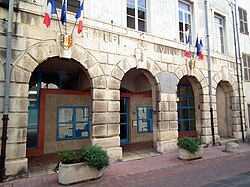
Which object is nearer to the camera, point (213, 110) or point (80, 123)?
Answer: point (80, 123)

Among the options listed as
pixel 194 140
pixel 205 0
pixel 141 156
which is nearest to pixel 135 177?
pixel 141 156

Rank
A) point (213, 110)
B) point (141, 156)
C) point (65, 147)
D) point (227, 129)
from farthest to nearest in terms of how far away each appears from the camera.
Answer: point (227, 129) → point (213, 110) → point (65, 147) → point (141, 156)

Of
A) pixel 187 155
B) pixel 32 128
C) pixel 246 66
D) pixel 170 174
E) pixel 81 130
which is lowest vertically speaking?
pixel 170 174

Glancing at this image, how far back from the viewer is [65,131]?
30.2 feet

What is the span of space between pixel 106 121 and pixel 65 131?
3282 millimetres

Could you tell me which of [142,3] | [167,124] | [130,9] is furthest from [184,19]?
[167,124]

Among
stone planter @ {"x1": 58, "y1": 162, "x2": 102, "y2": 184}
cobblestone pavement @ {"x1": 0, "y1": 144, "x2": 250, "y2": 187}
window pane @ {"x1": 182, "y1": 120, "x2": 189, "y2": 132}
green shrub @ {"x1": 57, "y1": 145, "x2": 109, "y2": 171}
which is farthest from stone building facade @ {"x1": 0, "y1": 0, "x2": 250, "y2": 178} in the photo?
stone planter @ {"x1": 58, "y1": 162, "x2": 102, "y2": 184}

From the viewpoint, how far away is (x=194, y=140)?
24.5ft

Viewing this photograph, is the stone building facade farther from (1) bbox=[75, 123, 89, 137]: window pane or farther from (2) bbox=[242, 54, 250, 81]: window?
(2) bbox=[242, 54, 250, 81]: window

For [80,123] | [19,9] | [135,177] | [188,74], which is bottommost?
[135,177]

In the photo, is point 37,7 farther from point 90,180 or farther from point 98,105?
point 90,180

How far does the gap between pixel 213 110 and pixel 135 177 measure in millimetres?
7105

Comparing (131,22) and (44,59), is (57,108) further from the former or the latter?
(131,22)

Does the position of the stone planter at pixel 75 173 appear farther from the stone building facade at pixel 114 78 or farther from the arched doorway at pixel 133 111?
the arched doorway at pixel 133 111
